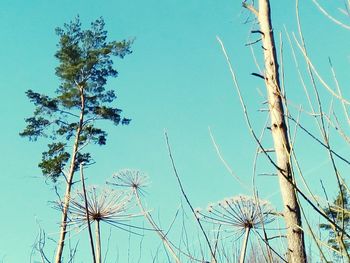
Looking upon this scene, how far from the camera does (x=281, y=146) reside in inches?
139

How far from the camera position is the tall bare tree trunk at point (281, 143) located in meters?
3.06

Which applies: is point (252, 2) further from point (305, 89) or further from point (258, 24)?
point (305, 89)

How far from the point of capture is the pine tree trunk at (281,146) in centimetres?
307

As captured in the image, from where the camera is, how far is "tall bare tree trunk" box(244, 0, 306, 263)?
10.0 feet

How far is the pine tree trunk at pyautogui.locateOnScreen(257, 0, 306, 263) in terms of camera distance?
3070 millimetres

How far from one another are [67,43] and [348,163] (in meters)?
22.5

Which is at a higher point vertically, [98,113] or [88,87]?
[88,87]

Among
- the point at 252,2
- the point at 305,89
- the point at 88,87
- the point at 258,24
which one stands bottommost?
the point at 305,89

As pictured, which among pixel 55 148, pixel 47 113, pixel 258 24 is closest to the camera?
pixel 258 24

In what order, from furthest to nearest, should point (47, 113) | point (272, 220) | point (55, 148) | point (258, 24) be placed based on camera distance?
1. point (47, 113)
2. point (55, 148)
3. point (258, 24)
4. point (272, 220)

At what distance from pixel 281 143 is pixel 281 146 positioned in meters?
0.06

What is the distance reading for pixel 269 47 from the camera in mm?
3857

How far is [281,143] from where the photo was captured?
360 cm

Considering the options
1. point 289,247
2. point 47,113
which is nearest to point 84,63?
point 47,113
